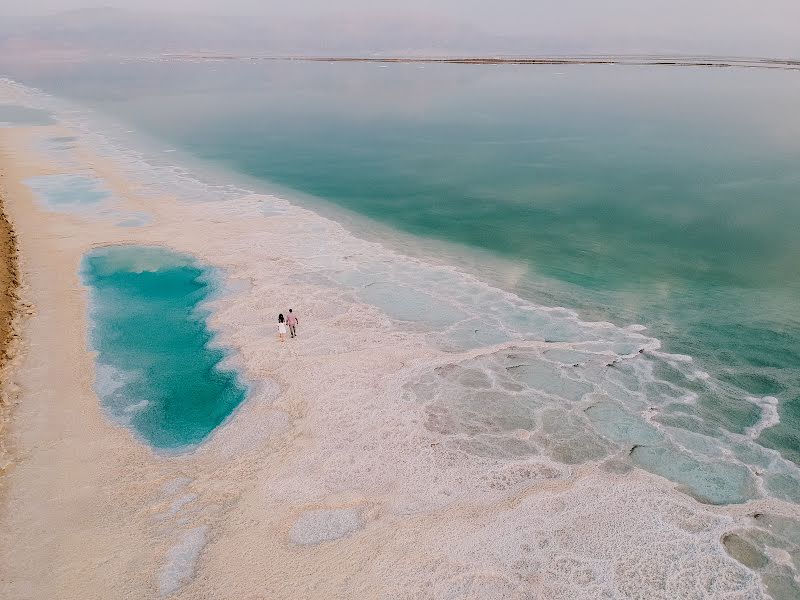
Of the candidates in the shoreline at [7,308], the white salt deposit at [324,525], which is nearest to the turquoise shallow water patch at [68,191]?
the shoreline at [7,308]

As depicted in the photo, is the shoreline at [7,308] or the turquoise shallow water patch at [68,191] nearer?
the shoreline at [7,308]

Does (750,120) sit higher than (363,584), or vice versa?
(750,120)

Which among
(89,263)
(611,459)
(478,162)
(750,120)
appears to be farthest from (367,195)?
(750,120)

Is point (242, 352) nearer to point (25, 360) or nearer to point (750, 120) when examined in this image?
point (25, 360)

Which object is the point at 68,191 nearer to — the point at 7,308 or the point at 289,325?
the point at 7,308

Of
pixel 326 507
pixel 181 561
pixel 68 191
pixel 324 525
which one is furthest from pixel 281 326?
pixel 68 191

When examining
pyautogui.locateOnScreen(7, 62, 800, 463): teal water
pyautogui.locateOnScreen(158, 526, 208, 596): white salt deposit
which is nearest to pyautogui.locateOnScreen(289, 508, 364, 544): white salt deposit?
pyautogui.locateOnScreen(158, 526, 208, 596): white salt deposit

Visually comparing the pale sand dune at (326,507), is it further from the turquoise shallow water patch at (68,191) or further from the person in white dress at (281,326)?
the turquoise shallow water patch at (68,191)
